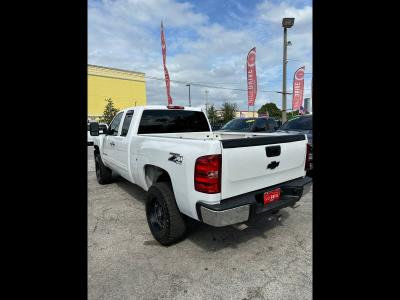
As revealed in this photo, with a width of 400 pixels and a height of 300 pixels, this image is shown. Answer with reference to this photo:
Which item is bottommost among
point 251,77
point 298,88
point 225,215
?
point 225,215

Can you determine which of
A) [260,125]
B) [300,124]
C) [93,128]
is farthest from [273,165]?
[260,125]

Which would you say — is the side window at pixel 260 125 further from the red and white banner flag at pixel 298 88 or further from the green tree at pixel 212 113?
the green tree at pixel 212 113

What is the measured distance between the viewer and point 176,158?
276 centimetres

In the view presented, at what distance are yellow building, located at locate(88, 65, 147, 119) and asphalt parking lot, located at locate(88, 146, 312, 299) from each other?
135 feet

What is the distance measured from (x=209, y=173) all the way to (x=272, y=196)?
94 cm

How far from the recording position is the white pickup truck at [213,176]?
7.98 feet

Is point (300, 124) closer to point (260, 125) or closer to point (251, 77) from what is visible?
point (260, 125)

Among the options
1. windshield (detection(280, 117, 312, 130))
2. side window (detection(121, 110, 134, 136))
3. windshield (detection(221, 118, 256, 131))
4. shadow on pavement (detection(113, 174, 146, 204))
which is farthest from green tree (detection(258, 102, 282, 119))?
side window (detection(121, 110, 134, 136))

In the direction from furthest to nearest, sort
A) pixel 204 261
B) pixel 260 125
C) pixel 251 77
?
pixel 251 77 < pixel 260 125 < pixel 204 261

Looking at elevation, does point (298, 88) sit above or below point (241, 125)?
above

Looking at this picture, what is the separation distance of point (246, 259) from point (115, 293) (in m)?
1.41
